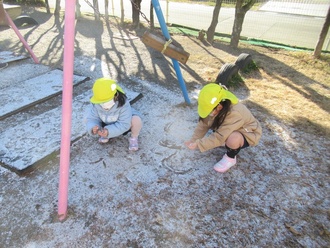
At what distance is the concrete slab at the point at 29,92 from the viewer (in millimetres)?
3094

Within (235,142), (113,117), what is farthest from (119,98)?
(235,142)

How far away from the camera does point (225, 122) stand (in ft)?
6.88

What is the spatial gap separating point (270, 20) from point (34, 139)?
9.37 meters

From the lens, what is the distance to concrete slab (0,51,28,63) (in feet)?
14.3

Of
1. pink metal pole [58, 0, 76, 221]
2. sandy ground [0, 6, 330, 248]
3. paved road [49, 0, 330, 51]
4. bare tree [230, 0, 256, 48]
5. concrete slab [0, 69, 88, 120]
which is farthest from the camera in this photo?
paved road [49, 0, 330, 51]

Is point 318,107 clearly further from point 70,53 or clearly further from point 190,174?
point 70,53

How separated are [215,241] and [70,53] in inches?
58.3

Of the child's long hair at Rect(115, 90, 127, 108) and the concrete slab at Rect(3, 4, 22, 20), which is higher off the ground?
the child's long hair at Rect(115, 90, 127, 108)

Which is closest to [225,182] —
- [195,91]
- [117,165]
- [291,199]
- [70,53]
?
[291,199]

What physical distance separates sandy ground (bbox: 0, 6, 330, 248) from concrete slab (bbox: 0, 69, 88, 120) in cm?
13

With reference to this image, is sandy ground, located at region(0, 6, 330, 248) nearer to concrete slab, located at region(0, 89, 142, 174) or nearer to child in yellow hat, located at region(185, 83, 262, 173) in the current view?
concrete slab, located at region(0, 89, 142, 174)

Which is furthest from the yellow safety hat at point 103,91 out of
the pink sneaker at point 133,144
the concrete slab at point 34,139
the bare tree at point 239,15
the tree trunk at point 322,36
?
the tree trunk at point 322,36

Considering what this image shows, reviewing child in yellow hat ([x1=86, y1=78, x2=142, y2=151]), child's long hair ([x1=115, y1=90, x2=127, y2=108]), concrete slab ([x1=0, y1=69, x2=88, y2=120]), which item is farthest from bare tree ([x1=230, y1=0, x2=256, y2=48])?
child's long hair ([x1=115, y1=90, x2=127, y2=108])

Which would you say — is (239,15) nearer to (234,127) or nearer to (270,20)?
(234,127)
